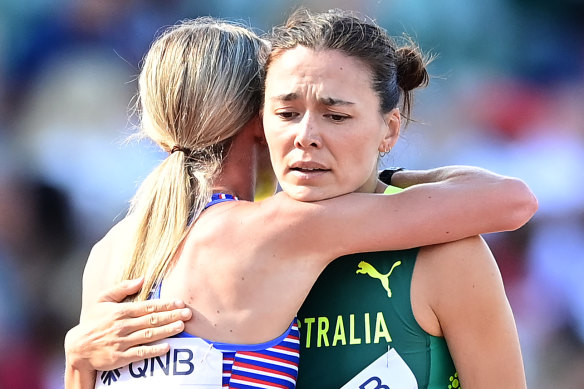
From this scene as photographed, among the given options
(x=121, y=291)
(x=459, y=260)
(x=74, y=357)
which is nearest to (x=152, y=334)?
(x=121, y=291)

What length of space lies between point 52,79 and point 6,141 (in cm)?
45

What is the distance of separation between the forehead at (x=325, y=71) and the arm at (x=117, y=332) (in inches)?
23.5

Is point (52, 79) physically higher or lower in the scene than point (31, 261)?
higher

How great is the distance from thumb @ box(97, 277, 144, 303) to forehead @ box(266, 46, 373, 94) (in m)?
0.59

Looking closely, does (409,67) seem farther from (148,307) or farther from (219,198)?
(148,307)

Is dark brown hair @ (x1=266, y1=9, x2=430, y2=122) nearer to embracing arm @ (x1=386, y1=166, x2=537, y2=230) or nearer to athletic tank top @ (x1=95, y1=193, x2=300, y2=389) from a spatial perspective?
embracing arm @ (x1=386, y1=166, x2=537, y2=230)

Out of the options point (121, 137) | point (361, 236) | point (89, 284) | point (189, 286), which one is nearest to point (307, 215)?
point (361, 236)

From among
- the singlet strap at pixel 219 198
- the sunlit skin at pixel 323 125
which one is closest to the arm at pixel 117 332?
the singlet strap at pixel 219 198

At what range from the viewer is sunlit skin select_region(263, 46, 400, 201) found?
1.99m

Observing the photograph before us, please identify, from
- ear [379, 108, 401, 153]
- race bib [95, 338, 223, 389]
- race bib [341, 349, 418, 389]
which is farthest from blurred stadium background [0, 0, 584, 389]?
race bib [95, 338, 223, 389]

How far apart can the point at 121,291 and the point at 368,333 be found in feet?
1.99

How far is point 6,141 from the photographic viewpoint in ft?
15.9

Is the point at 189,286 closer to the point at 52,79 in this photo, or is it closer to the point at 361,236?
the point at 361,236

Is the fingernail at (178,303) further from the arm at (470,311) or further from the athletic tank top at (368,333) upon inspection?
the arm at (470,311)
